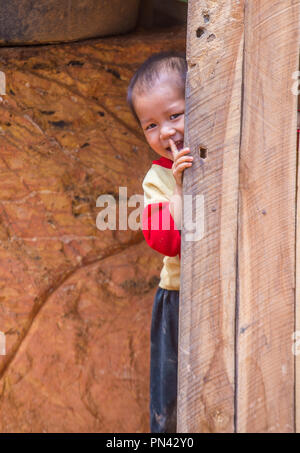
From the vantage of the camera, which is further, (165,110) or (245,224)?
(165,110)

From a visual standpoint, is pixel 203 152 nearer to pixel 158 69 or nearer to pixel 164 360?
pixel 158 69

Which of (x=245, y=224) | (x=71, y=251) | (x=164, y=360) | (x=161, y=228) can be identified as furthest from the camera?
(x=71, y=251)

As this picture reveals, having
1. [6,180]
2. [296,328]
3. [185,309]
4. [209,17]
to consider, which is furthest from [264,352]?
[6,180]

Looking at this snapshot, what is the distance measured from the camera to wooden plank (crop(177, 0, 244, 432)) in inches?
51.9

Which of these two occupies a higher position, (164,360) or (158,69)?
(158,69)

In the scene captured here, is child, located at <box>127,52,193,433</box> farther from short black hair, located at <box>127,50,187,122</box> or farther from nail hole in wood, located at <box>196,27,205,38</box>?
nail hole in wood, located at <box>196,27,205,38</box>

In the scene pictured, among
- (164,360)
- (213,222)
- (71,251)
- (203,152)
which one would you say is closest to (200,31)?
(203,152)

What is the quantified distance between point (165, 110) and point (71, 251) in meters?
1.15

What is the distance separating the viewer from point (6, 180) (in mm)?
2619

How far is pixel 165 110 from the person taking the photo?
66.2 inches

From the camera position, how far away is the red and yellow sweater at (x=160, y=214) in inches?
63.1

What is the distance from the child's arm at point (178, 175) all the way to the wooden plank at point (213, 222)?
0.08ft

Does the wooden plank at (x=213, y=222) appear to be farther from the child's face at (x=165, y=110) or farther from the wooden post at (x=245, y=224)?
the child's face at (x=165, y=110)
